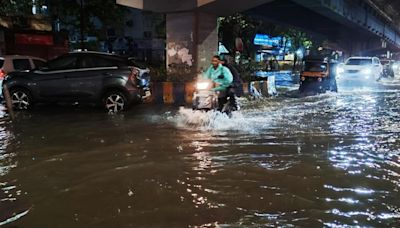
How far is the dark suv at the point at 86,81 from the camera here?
40.7 ft

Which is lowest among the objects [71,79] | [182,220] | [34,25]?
[182,220]

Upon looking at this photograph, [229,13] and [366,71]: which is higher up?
[229,13]

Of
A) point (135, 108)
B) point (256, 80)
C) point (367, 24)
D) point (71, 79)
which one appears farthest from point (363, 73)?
point (71, 79)

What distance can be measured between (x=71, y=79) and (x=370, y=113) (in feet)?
29.9

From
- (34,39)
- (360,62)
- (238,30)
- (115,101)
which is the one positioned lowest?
(115,101)

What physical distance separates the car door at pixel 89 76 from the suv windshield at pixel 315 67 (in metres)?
11.8

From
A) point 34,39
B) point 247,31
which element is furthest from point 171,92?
point 247,31

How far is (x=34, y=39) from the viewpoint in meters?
27.0

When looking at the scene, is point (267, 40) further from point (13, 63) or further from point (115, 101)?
point (115, 101)

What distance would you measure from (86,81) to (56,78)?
Answer: 0.90 m

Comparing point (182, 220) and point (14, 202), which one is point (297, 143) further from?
point (14, 202)

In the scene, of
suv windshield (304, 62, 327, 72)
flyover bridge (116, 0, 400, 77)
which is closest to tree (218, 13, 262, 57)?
flyover bridge (116, 0, 400, 77)

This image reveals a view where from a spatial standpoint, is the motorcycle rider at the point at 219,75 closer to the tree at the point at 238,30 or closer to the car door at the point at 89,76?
the car door at the point at 89,76

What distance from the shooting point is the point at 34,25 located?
2738 centimetres
